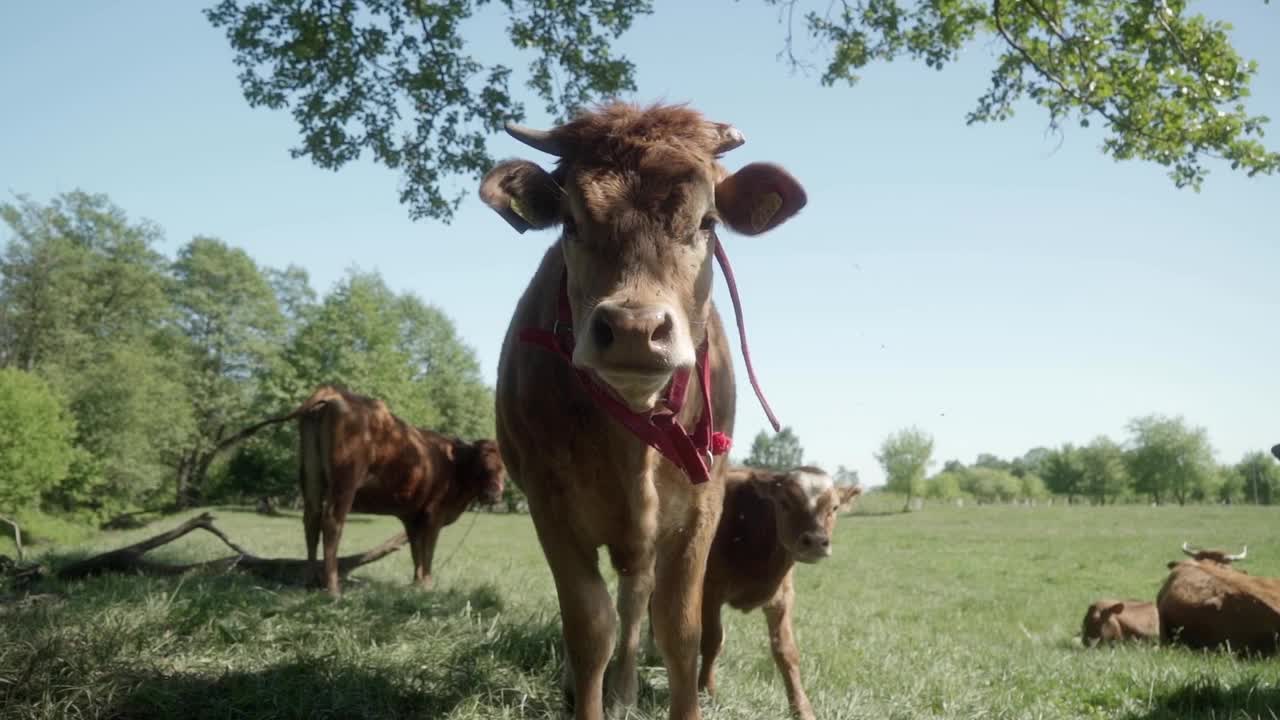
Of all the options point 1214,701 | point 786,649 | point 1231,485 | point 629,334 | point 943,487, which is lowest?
point 943,487

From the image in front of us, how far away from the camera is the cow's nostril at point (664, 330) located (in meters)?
2.02

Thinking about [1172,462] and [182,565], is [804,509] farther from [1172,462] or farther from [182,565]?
[1172,462]

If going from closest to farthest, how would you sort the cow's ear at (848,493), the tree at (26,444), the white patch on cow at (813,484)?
the white patch on cow at (813,484)
the cow's ear at (848,493)
the tree at (26,444)

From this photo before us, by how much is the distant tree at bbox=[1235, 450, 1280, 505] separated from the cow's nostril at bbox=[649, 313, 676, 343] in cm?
10496

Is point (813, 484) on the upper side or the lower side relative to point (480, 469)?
upper

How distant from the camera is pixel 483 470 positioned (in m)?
11.8

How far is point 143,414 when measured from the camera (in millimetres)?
28281

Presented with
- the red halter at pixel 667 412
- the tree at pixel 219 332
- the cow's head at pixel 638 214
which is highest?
the tree at pixel 219 332

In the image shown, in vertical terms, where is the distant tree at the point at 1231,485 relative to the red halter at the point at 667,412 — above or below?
below

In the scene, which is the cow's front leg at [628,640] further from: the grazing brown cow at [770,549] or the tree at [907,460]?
the tree at [907,460]

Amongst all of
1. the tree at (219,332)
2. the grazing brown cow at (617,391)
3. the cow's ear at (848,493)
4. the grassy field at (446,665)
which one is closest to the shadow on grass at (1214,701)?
the grassy field at (446,665)

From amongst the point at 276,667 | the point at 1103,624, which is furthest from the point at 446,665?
the point at 1103,624

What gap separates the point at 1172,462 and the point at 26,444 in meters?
118

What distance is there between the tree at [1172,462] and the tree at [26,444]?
11558 centimetres
